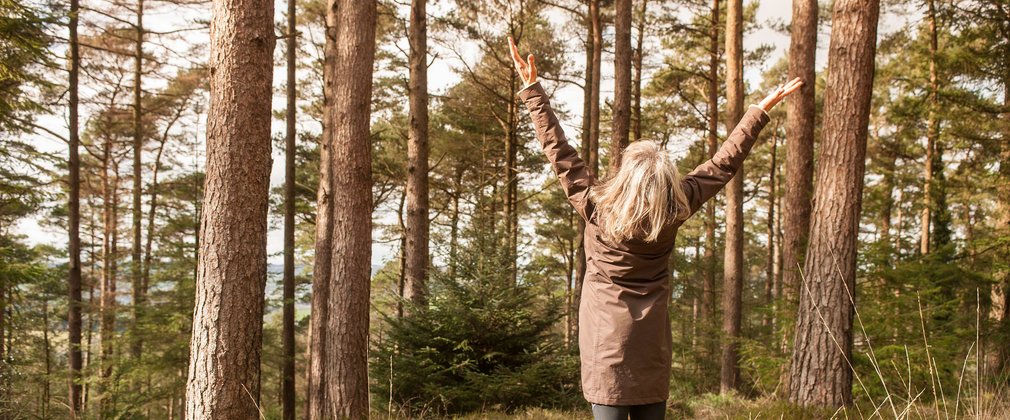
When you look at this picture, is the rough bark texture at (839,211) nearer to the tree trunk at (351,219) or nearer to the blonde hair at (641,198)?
the blonde hair at (641,198)

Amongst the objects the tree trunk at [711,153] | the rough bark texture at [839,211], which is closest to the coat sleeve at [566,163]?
the rough bark texture at [839,211]

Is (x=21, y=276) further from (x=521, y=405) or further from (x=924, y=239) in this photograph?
(x=924, y=239)

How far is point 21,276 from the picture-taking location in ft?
26.4

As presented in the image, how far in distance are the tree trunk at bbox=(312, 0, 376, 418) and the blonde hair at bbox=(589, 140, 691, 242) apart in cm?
513

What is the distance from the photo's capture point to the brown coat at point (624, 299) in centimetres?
297

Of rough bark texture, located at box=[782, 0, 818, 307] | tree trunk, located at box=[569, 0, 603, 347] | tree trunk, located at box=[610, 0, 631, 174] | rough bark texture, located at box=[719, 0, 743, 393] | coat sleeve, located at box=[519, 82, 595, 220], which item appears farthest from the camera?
tree trunk, located at box=[569, 0, 603, 347]

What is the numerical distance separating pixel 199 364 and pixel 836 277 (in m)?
5.76

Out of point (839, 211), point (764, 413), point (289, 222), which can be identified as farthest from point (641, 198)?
point (289, 222)

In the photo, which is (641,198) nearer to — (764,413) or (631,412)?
(631,412)

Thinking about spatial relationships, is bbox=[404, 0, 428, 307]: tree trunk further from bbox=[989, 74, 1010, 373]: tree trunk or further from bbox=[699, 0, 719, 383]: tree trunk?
bbox=[989, 74, 1010, 373]: tree trunk

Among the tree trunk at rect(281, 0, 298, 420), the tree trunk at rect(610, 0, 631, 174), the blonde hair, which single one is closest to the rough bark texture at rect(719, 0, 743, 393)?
the tree trunk at rect(610, 0, 631, 174)

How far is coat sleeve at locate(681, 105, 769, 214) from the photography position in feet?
10.3

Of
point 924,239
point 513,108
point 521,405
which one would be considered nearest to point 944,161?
point 924,239

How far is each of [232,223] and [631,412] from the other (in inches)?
125
